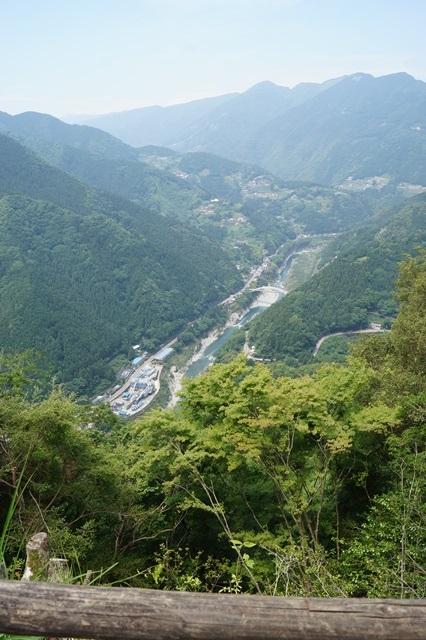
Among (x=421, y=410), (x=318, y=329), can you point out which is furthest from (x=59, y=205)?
(x=421, y=410)

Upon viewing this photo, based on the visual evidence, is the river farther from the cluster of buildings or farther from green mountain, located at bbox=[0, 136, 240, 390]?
green mountain, located at bbox=[0, 136, 240, 390]

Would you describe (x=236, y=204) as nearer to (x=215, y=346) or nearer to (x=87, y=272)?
(x=87, y=272)

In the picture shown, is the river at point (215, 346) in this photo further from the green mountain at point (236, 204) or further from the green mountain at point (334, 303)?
the green mountain at point (236, 204)

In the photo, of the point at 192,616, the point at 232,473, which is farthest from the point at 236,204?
the point at 192,616

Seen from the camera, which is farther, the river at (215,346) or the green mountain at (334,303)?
the river at (215,346)

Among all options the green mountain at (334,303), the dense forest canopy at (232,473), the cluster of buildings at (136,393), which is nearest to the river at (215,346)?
the cluster of buildings at (136,393)
